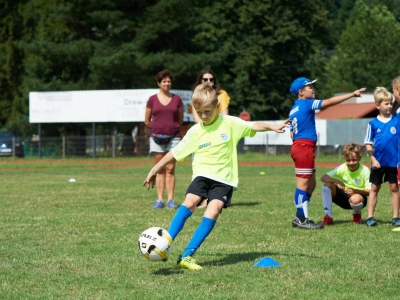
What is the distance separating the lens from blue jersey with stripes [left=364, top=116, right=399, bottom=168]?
993cm

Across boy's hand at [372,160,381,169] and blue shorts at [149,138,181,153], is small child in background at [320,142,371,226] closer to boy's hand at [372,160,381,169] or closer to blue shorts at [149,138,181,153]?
boy's hand at [372,160,381,169]

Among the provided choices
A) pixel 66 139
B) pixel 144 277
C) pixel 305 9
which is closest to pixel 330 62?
pixel 305 9

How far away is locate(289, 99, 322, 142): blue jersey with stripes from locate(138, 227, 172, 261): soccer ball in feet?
11.5

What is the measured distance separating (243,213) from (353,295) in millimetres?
6004

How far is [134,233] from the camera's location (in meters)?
9.16

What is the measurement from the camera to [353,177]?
34.3 ft

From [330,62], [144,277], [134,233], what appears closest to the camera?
[144,277]

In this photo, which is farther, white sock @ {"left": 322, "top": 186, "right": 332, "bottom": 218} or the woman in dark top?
the woman in dark top

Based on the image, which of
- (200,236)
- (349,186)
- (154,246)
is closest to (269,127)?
(200,236)

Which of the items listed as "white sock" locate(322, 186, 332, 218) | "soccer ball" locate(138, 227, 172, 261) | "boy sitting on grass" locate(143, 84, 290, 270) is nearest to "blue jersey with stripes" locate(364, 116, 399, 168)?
"white sock" locate(322, 186, 332, 218)

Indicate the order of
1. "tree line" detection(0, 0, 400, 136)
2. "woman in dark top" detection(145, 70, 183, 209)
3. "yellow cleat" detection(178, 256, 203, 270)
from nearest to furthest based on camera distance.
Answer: "yellow cleat" detection(178, 256, 203, 270), "woman in dark top" detection(145, 70, 183, 209), "tree line" detection(0, 0, 400, 136)

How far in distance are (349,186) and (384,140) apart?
0.87 m

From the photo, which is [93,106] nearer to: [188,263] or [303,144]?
[303,144]

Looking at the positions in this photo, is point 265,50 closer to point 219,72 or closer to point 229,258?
point 219,72
